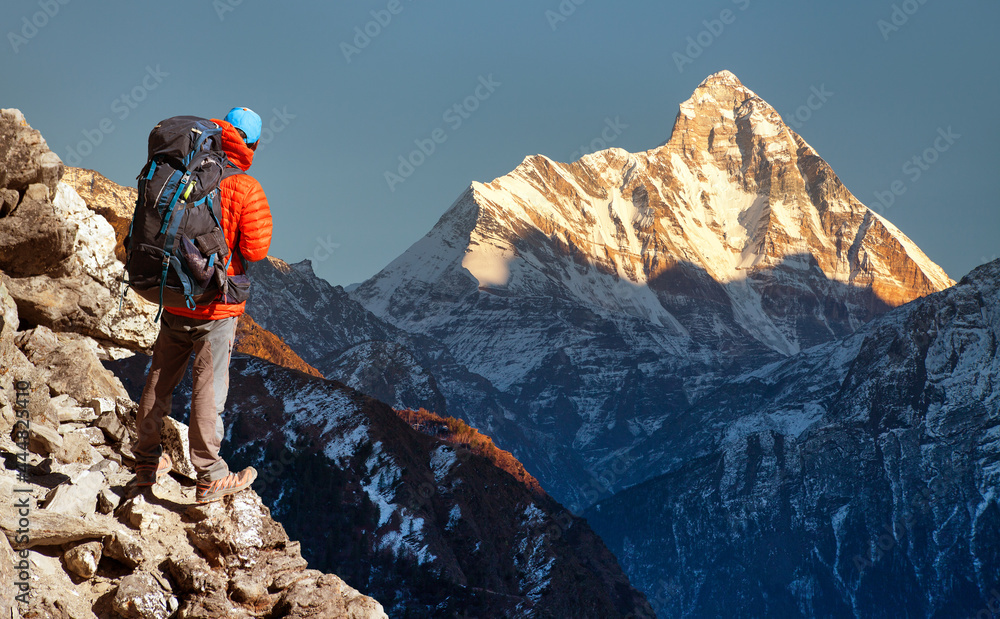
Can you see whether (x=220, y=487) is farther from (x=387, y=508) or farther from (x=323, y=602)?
(x=387, y=508)

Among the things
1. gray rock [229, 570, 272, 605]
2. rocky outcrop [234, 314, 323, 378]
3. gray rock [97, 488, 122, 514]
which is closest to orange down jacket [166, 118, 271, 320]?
gray rock [97, 488, 122, 514]

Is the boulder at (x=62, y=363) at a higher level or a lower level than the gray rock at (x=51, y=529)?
higher

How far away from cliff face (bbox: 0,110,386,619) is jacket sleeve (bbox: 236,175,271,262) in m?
2.64

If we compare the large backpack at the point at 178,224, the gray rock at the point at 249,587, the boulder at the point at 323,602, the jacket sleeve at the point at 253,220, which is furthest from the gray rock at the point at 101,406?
the boulder at the point at 323,602

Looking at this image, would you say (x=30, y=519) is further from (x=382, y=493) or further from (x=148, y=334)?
(x=382, y=493)

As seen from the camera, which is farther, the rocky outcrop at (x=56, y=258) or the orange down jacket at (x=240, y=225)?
the rocky outcrop at (x=56, y=258)

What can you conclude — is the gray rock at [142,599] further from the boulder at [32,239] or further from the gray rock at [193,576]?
the boulder at [32,239]

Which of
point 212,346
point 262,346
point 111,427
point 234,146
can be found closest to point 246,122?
point 234,146

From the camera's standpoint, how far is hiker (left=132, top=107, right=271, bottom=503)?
33.3ft

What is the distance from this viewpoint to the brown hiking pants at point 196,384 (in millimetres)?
10391

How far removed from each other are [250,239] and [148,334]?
5.55 metres

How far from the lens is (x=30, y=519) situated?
9.46 m

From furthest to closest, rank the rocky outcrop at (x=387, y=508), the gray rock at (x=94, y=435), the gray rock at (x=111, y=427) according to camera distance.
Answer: the rocky outcrop at (x=387, y=508) < the gray rock at (x=111, y=427) < the gray rock at (x=94, y=435)

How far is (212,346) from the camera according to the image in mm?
10430
